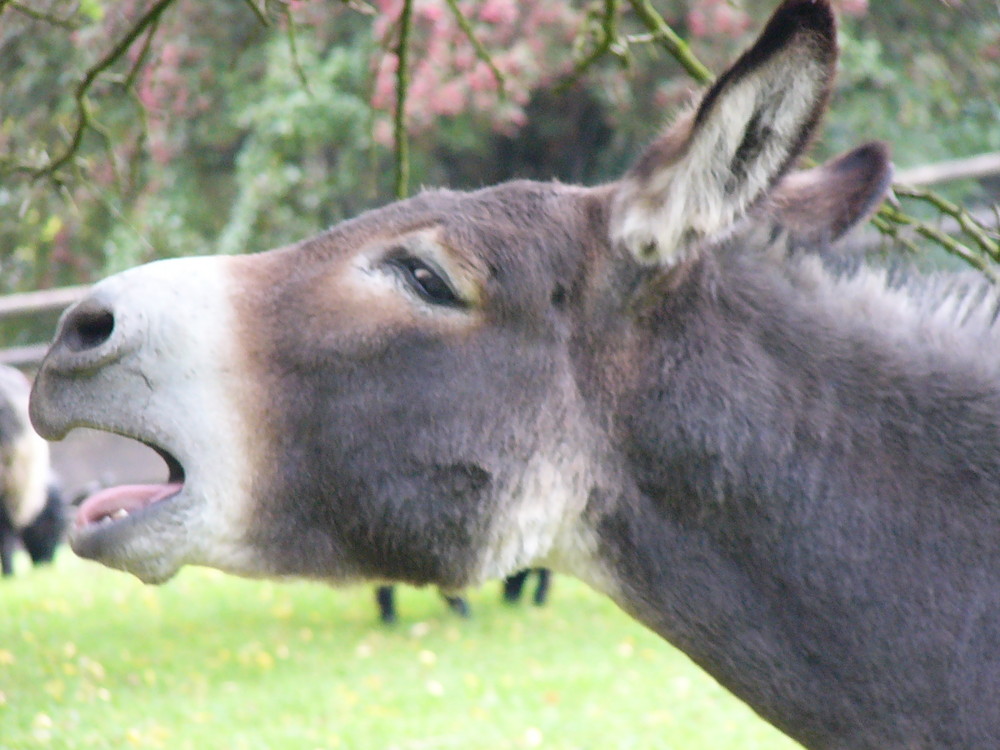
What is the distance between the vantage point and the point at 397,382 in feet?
7.13

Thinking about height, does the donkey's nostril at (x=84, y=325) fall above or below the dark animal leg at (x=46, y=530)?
above

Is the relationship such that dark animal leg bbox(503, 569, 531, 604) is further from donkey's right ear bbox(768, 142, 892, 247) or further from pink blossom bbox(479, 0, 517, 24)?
donkey's right ear bbox(768, 142, 892, 247)

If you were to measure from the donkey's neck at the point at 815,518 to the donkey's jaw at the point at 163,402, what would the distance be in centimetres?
70

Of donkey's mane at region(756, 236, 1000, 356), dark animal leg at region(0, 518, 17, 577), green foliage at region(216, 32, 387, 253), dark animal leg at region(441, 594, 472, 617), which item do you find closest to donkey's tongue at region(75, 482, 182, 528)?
donkey's mane at region(756, 236, 1000, 356)

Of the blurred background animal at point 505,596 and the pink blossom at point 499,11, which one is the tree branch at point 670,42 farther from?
the pink blossom at point 499,11

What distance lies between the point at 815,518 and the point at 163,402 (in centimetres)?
116

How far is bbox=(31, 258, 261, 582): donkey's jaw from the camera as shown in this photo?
2088 mm

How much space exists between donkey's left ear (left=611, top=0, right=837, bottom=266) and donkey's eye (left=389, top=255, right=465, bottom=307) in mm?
325

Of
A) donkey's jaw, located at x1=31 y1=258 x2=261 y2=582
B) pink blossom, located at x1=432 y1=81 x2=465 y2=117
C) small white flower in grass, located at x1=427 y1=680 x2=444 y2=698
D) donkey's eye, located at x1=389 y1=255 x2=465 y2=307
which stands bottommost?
small white flower in grass, located at x1=427 y1=680 x2=444 y2=698

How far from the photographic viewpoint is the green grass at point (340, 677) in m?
5.69

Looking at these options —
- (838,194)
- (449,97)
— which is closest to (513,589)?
(449,97)

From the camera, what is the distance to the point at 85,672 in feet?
23.0

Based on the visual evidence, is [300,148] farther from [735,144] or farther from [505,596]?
[735,144]

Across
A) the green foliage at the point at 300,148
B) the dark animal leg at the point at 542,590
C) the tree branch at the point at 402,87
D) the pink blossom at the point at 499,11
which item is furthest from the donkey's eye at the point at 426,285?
the green foliage at the point at 300,148
